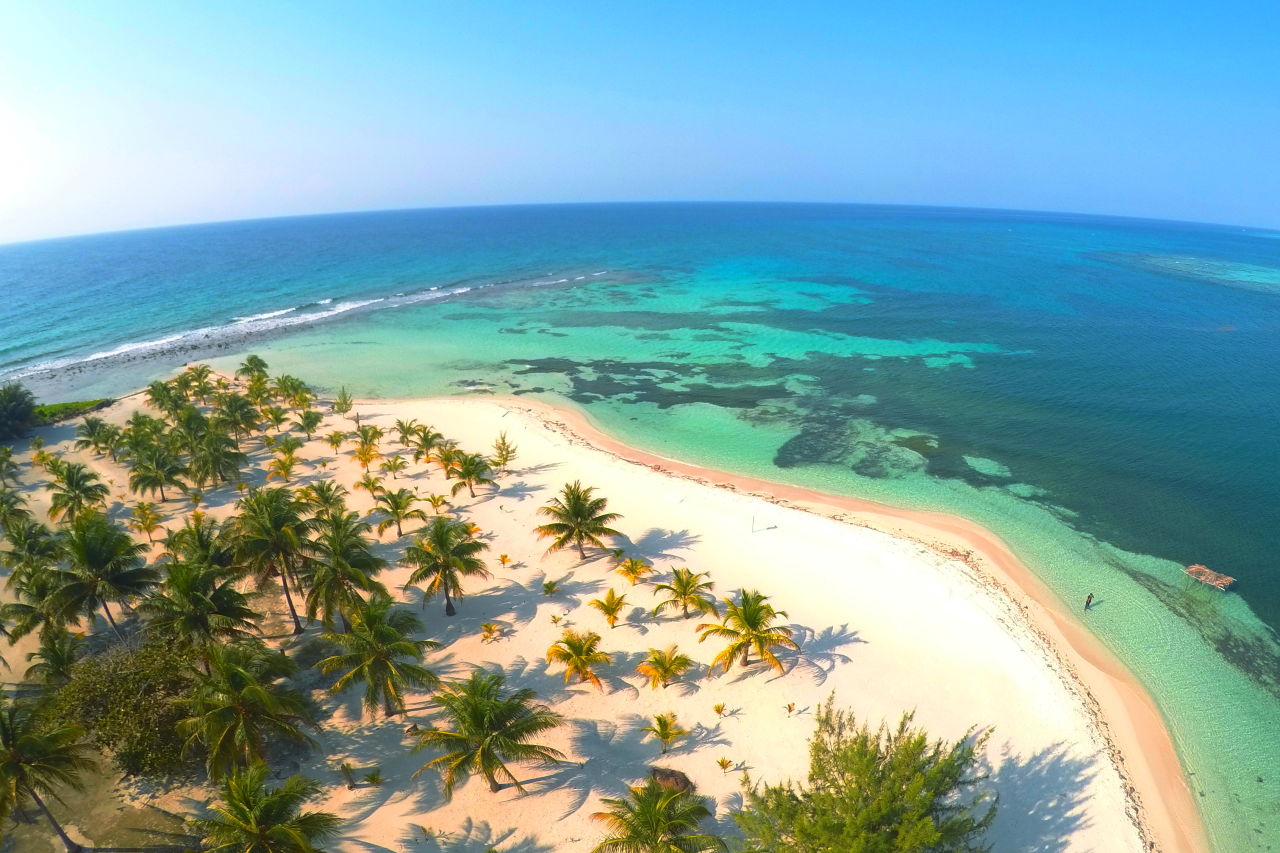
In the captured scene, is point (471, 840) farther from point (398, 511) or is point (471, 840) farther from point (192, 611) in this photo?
point (398, 511)

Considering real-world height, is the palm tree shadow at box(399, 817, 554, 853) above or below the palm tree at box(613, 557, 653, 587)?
below

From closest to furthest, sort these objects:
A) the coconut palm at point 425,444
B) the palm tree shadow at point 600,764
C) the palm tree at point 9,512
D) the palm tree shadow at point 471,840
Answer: the palm tree shadow at point 471,840
the palm tree shadow at point 600,764
the palm tree at point 9,512
the coconut palm at point 425,444

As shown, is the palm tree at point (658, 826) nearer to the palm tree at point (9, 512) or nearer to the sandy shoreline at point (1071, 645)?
the sandy shoreline at point (1071, 645)

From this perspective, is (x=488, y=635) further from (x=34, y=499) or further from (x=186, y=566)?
(x=34, y=499)

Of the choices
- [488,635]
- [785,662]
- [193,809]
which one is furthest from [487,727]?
[785,662]

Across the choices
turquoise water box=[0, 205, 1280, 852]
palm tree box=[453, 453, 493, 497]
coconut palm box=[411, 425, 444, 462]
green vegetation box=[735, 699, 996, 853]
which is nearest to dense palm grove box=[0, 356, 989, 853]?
green vegetation box=[735, 699, 996, 853]

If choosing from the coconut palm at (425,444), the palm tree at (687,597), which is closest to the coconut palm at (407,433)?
the coconut palm at (425,444)

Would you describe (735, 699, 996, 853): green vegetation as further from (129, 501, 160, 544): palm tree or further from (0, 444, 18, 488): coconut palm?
(0, 444, 18, 488): coconut palm
